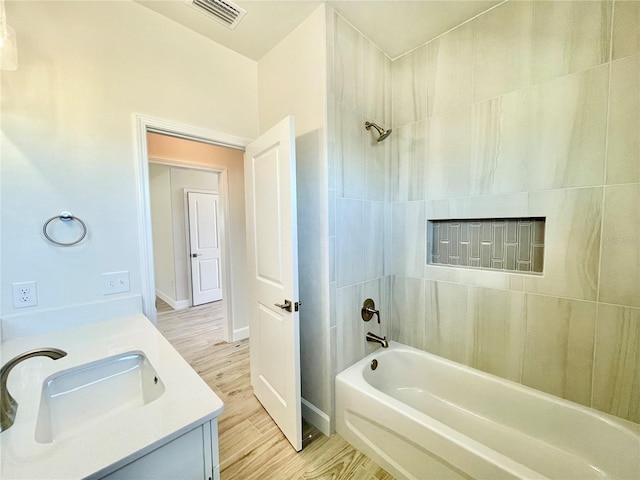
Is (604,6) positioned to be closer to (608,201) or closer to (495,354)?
(608,201)

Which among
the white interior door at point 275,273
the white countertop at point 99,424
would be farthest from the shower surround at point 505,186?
the white countertop at point 99,424

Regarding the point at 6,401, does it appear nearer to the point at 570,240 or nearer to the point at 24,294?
the point at 24,294

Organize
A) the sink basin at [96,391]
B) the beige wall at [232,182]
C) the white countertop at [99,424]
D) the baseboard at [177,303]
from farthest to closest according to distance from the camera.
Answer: the baseboard at [177,303]
the beige wall at [232,182]
the sink basin at [96,391]
the white countertop at [99,424]

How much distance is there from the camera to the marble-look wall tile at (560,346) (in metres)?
1.35

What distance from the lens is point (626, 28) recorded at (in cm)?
119

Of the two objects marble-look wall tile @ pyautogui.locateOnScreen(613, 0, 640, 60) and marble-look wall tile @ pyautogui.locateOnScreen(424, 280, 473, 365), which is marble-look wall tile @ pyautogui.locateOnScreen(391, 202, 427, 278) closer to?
marble-look wall tile @ pyautogui.locateOnScreen(424, 280, 473, 365)

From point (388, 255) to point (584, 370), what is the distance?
1.24 metres

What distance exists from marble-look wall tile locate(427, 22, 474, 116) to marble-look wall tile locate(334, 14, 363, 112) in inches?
20.0

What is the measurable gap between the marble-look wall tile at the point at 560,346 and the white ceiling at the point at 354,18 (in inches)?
69.8

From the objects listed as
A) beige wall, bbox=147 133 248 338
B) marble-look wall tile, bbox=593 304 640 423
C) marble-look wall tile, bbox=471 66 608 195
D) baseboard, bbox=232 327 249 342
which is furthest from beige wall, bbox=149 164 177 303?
marble-look wall tile, bbox=593 304 640 423

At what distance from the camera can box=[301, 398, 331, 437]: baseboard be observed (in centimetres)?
170

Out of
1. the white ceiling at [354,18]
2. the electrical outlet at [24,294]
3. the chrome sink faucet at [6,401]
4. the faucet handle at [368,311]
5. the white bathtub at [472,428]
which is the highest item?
the white ceiling at [354,18]

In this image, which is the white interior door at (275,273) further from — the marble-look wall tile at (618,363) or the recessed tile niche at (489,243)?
the marble-look wall tile at (618,363)

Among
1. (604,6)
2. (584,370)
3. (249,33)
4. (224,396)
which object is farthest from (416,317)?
(249,33)
